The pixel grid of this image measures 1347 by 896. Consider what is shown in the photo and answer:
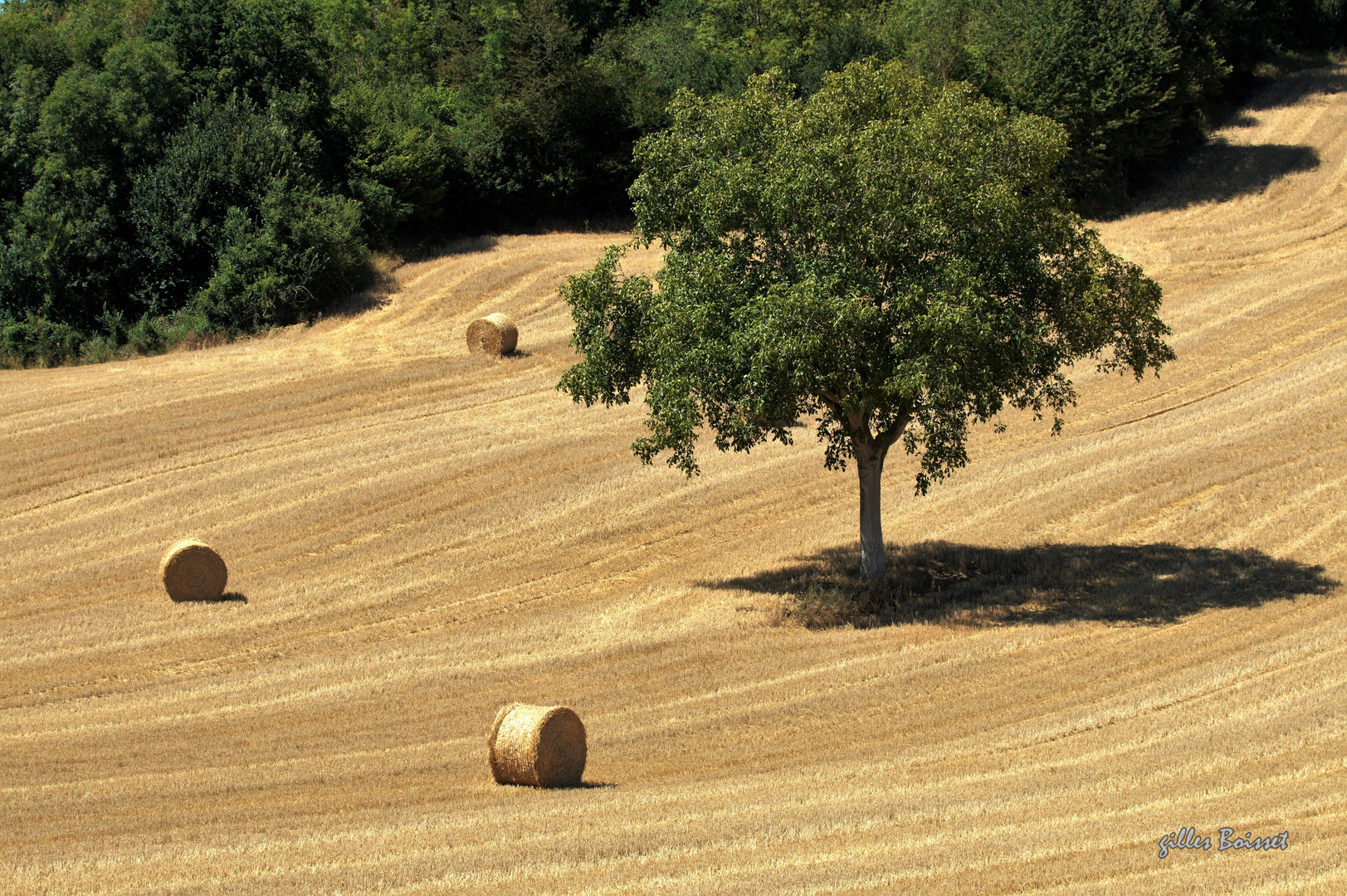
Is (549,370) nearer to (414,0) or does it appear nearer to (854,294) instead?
(854,294)

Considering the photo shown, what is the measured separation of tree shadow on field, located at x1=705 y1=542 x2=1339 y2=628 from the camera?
70.9 feet

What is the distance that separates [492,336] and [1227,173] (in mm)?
30823

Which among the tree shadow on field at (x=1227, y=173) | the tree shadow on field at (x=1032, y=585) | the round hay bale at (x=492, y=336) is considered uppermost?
the tree shadow on field at (x=1227, y=173)

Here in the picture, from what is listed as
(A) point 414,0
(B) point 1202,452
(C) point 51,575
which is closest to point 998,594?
(B) point 1202,452

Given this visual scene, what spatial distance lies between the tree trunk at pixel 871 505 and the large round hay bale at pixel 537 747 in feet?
28.9

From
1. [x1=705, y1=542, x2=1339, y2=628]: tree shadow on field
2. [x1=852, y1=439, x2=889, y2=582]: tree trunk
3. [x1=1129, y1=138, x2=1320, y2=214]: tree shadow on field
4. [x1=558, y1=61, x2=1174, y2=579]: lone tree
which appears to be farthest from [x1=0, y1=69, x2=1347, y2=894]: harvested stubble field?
[x1=1129, y1=138, x2=1320, y2=214]: tree shadow on field

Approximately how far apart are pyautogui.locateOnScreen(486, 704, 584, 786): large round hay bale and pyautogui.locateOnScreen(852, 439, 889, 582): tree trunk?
8813 millimetres

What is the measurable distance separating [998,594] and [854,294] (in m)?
6.33

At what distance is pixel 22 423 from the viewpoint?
1309 inches

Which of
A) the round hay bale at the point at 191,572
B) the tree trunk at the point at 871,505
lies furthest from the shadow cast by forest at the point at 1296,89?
the round hay bale at the point at 191,572

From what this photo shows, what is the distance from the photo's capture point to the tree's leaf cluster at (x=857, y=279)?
20031 mm
